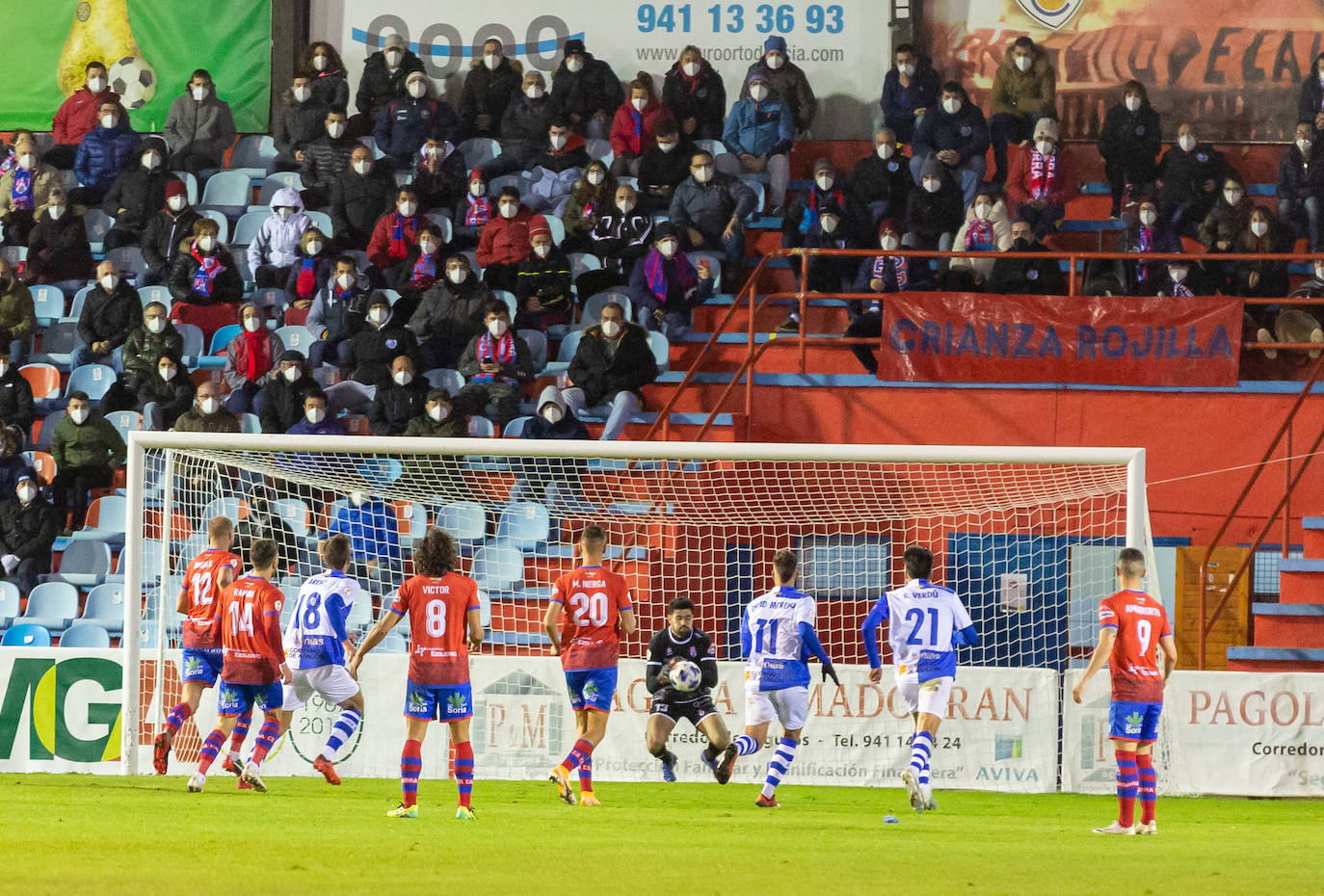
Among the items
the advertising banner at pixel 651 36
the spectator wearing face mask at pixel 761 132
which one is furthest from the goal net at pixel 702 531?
the advertising banner at pixel 651 36

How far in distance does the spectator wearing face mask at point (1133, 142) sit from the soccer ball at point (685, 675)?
29.6 feet

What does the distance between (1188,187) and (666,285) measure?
213 inches

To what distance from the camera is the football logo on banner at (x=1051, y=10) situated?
20.6 m

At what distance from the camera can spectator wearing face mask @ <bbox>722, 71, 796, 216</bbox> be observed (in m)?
18.7

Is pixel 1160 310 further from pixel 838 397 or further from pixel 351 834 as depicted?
pixel 351 834

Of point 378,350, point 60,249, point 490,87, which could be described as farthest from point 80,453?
point 490,87

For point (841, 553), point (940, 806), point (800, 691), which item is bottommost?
point (940, 806)

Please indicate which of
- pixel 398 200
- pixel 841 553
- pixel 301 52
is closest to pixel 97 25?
pixel 301 52

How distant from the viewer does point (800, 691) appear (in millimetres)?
11156

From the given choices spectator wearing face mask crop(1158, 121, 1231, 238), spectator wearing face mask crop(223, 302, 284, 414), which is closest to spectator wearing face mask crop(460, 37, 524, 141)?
spectator wearing face mask crop(223, 302, 284, 414)

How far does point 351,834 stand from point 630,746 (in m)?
4.98

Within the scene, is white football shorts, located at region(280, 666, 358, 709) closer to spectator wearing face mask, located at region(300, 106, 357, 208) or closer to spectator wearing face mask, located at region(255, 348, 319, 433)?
spectator wearing face mask, located at region(255, 348, 319, 433)

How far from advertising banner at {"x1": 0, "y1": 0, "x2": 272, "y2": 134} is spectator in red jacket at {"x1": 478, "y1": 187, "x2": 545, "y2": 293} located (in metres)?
4.97

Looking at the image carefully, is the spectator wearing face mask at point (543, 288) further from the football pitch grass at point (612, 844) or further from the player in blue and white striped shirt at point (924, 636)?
the player in blue and white striped shirt at point (924, 636)
